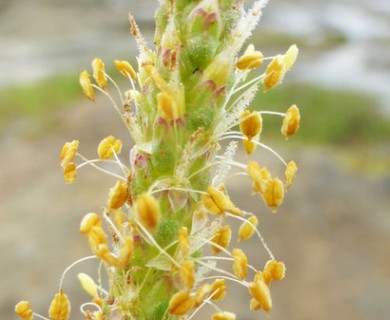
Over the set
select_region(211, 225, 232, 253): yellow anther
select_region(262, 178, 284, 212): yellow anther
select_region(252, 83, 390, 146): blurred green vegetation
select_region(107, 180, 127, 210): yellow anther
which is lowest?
select_region(211, 225, 232, 253): yellow anther

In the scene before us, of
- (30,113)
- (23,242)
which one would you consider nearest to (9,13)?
(30,113)

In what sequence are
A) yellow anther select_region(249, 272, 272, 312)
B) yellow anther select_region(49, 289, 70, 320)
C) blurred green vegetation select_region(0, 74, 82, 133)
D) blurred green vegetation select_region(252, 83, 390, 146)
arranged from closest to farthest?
1. yellow anther select_region(249, 272, 272, 312)
2. yellow anther select_region(49, 289, 70, 320)
3. blurred green vegetation select_region(252, 83, 390, 146)
4. blurred green vegetation select_region(0, 74, 82, 133)

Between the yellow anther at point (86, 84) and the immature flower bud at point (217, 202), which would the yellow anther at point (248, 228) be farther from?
the yellow anther at point (86, 84)

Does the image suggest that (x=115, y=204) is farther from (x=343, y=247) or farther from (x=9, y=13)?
(x=9, y=13)

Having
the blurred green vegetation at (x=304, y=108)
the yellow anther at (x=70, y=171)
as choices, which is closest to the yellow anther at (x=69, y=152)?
the yellow anther at (x=70, y=171)

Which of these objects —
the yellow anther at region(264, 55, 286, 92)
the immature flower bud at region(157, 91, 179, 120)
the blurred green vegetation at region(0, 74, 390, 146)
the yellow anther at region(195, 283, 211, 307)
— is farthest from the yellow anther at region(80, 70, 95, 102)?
the blurred green vegetation at region(0, 74, 390, 146)

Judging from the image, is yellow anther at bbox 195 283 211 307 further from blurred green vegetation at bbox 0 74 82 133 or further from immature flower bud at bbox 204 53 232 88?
blurred green vegetation at bbox 0 74 82 133

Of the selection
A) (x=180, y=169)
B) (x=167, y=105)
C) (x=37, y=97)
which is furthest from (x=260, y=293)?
(x=37, y=97)

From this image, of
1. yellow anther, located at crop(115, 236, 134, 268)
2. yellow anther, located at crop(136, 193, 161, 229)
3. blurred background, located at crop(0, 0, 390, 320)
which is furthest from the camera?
blurred background, located at crop(0, 0, 390, 320)
